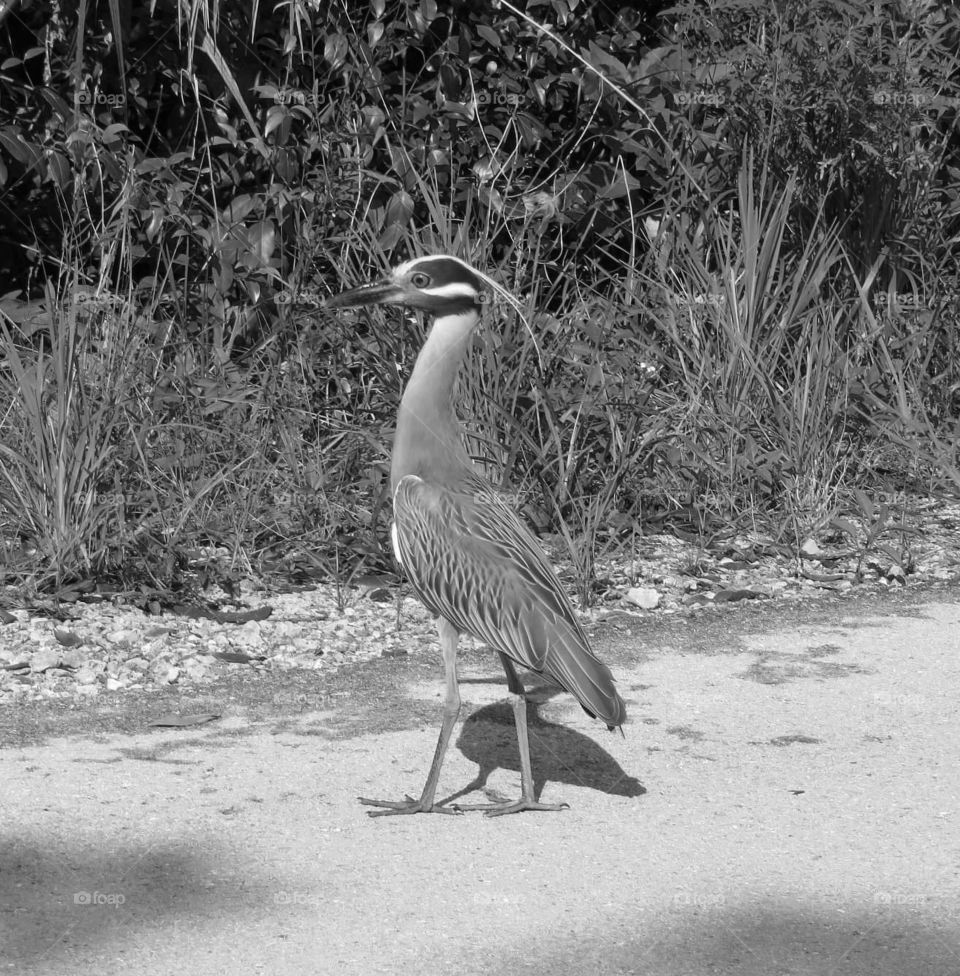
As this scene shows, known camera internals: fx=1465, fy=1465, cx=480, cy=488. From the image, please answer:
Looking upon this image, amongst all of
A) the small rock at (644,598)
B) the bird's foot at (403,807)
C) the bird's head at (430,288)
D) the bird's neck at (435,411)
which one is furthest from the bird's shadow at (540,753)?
the bird's head at (430,288)

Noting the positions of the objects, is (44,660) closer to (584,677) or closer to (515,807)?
(515,807)

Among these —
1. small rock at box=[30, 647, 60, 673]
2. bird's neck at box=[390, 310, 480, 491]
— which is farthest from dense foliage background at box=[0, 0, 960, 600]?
bird's neck at box=[390, 310, 480, 491]

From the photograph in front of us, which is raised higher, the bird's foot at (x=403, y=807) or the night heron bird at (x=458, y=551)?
the night heron bird at (x=458, y=551)

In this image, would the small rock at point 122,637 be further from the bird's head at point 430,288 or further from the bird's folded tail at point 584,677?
the bird's folded tail at point 584,677

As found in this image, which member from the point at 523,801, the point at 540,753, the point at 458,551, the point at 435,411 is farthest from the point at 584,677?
the point at 435,411

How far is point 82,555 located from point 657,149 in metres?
4.43

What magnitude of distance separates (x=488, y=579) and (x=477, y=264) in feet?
9.07

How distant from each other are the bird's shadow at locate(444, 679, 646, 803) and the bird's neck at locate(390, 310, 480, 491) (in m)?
0.92

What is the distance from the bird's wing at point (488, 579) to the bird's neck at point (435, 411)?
0.19ft

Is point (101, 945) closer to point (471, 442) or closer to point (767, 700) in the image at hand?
point (767, 700)

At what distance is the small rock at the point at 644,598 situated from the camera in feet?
20.7

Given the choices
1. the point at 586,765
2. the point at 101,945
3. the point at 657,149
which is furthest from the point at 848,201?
the point at 101,945

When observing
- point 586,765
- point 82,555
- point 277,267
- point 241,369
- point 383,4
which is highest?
point 383,4

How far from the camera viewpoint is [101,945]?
3.39 meters
